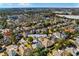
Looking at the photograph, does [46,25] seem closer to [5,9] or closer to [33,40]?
[33,40]

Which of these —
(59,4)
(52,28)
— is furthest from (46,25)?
(59,4)

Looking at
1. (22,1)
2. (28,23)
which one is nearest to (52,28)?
(28,23)

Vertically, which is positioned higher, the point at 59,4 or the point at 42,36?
the point at 59,4

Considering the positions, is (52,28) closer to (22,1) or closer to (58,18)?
(58,18)

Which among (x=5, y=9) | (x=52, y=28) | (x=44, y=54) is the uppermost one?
(x=5, y=9)

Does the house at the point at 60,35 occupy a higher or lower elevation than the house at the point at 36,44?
higher

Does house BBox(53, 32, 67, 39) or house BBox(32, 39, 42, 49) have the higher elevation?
house BBox(53, 32, 67, 39)

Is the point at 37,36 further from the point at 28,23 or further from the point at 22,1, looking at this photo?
the point at 22,1

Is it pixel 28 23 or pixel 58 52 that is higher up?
pixel 28 23

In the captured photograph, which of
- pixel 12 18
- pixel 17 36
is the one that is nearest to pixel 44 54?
pixel 17 36
